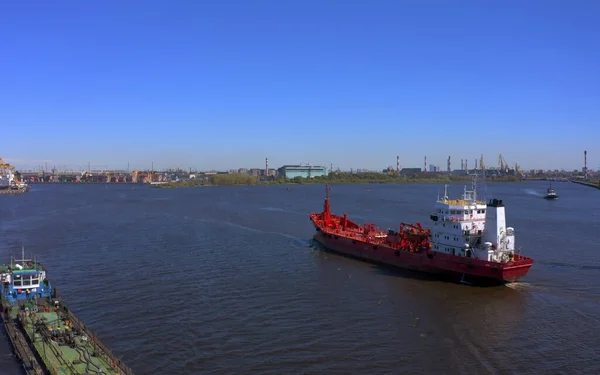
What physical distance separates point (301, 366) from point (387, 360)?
4.02 metres

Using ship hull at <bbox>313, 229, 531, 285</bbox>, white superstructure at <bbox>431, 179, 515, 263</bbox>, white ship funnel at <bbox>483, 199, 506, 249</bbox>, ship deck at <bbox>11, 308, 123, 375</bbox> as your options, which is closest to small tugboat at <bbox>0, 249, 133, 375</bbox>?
ship deck at <bbox>11, 308, 123, 375</bbox>

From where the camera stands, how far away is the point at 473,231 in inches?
1355

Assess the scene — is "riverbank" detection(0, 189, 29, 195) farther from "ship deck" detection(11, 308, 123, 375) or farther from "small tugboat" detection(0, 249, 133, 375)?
"ship deck" detection(11, 308, 123, 375)

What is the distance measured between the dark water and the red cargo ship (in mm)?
1299

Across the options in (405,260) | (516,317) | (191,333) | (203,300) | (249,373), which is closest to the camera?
(249,373)

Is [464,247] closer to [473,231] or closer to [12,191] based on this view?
[473,231]

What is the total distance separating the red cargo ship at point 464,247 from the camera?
3213 cm

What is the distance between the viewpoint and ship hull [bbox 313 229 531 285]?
103 ft

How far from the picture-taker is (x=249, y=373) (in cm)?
1952

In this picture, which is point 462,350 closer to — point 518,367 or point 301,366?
point 518,367

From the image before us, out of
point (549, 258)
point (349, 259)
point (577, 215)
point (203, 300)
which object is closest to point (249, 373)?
point (203, 300)

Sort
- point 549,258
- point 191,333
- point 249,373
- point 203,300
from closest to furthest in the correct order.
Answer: point 249,373 → point 191,333 → point 203,300 → point 549,258

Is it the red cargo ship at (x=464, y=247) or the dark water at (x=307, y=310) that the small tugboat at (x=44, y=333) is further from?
the red cargo ship at (x=464, y=247)

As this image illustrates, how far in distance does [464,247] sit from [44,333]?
90.1ft
